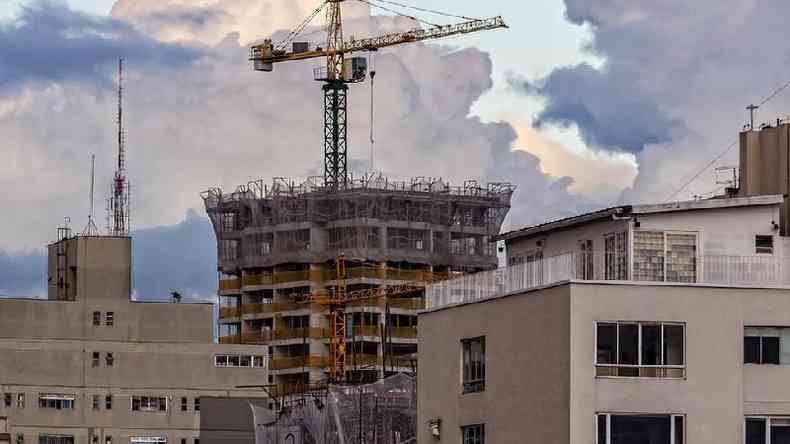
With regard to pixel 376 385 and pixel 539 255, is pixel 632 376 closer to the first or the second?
pixel 539 255

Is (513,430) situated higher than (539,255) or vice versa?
(539,255)

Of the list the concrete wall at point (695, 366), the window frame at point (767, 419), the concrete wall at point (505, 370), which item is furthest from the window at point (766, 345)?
the concrete wall at point (505, 370)

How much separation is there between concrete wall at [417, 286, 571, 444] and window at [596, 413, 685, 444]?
1642 mm

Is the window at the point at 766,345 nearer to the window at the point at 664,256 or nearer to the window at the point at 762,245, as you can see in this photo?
the window at the point at 664,256

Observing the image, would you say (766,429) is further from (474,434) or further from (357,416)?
(357,416)

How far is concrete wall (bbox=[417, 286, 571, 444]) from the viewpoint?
79312mm

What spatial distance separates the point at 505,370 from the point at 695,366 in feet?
24.9

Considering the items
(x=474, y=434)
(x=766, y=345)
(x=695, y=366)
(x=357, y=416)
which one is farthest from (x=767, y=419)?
(x=357, y=416)

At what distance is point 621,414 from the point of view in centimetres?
7856

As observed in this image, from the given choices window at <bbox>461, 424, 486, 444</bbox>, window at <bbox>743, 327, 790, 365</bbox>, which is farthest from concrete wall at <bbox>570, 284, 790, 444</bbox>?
window at <bbox>461, 424, 486, 444</bbox>

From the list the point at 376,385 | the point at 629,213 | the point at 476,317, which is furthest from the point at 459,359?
the point at 376,385

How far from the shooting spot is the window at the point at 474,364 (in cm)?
8525

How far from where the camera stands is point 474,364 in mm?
86062

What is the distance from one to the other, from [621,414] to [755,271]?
23.9ft
